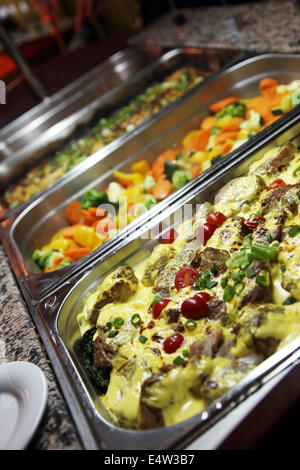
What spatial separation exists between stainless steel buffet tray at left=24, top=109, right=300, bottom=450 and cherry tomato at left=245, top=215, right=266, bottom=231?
1.73 feet

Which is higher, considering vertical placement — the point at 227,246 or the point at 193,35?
the point at 193,35

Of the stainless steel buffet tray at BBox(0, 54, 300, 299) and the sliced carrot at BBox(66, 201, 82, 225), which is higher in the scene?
the stainless steel buffet tray at BBox(0, 54, 300, 299)

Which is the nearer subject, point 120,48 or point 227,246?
point 227,246

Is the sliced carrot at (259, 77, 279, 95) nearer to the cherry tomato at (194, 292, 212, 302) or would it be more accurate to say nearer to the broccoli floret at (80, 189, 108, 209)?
the broccoli floret at (80, 189, 108, 209)

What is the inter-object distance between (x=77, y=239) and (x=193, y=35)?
3.20 meters

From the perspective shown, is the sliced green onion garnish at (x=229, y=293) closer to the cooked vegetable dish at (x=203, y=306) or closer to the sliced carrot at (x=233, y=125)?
the cooked vegetable dish at (x=203, y=306)

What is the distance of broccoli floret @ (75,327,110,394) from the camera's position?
6.82 ft

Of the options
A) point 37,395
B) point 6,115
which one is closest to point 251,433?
point 37,395

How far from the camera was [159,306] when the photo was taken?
6.93 ft

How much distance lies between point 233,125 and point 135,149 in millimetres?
966

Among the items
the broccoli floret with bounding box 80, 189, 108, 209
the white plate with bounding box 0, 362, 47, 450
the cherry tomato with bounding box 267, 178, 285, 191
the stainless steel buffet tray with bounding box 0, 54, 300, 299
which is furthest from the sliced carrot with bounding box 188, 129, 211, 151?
the white plate with bounding box 0, 362, 47, 450

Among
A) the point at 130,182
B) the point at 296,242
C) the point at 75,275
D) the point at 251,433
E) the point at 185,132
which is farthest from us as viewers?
the point at 185,132

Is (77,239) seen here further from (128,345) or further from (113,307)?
(128,345)

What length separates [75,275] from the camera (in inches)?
102
